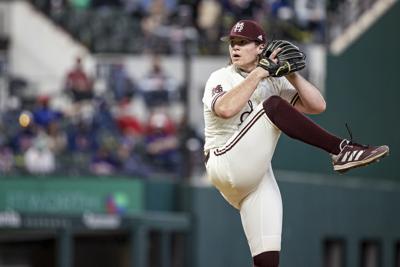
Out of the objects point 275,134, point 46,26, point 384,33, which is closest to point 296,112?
point 275,134

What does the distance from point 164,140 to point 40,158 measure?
1429 millimetres

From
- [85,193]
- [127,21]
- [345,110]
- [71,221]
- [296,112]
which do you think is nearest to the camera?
[296,112]

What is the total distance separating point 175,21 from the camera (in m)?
15.0

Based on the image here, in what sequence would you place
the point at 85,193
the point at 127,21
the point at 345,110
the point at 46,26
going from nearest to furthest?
the point at 85,193 < the point at 345,110 < the point at 127,21 < the point at 46,26

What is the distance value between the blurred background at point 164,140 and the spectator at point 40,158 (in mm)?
13

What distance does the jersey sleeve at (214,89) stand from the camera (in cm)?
528

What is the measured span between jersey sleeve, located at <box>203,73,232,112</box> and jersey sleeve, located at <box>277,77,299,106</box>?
31 cm

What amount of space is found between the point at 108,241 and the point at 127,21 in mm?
3864

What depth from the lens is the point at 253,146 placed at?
528 centimetres

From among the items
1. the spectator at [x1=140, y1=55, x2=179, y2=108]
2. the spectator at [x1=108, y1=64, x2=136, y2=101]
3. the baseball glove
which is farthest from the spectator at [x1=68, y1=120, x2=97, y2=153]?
the baseball glove

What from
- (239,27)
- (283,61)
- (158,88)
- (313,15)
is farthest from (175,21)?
(283,61)

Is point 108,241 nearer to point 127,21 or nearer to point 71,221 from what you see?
point 71,221

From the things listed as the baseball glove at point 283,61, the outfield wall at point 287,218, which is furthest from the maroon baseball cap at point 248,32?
the outfield wall at point 287,218

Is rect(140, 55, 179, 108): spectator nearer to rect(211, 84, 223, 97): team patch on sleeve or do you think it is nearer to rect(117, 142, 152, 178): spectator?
rect(117, 142, 152, 178): spectator
